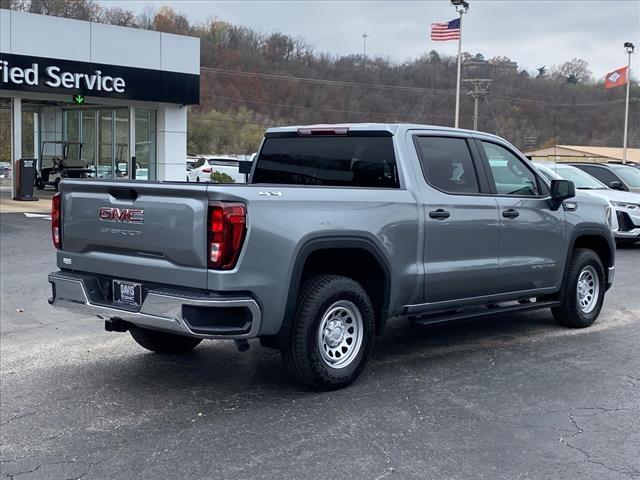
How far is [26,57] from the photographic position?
22203 mm

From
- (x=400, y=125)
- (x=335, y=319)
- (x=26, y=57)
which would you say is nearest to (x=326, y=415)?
(x=335, y=319)

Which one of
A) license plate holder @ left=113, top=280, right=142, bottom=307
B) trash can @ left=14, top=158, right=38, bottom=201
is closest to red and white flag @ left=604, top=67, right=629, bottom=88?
trash can @ left=14, top=158, right=38, bottom=201

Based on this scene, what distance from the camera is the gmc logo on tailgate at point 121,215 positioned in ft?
17.2

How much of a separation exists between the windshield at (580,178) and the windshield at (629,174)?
0.82 meters

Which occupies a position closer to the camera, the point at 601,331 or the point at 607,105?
the point at 601,331

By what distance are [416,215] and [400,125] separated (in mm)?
837

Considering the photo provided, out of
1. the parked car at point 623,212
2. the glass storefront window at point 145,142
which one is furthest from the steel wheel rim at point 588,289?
the glass storefront window at point 145,142

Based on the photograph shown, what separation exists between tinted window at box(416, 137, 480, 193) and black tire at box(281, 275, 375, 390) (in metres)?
1.28

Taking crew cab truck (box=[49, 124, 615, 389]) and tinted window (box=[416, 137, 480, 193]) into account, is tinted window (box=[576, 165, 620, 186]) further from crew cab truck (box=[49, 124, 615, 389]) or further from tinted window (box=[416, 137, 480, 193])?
tinted window (box=[416, 137, 480, 193])

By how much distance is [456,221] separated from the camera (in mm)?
6387

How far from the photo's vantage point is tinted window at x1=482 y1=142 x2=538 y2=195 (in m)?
7.04

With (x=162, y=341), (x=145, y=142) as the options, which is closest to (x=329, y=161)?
(x=162, y=341)

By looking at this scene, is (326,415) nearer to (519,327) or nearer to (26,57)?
(519,327)

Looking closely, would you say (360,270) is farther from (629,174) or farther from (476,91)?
(476,91)
